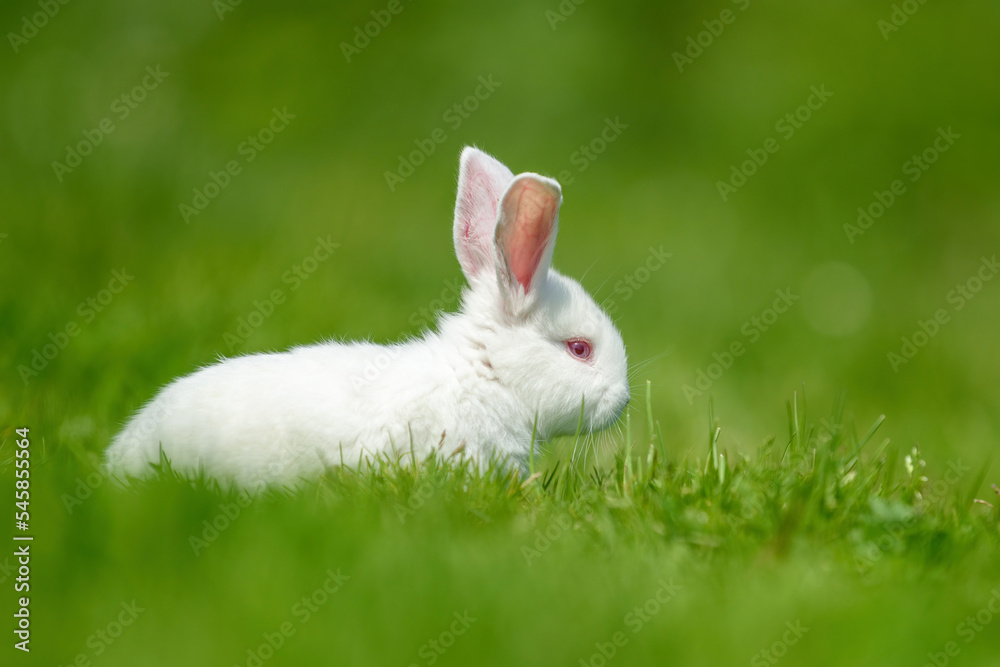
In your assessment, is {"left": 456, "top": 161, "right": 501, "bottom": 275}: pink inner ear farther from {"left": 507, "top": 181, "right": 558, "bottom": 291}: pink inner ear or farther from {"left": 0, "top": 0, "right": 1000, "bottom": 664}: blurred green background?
{"left": 0, "top": 0, "right": 1000, "bottom": 664}: blurred green background

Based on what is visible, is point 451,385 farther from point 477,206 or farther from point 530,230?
point 477,206

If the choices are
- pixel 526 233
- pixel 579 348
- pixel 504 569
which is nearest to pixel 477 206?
pixel 526 233

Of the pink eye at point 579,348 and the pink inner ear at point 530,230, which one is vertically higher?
the pink inner ear at point 530,230

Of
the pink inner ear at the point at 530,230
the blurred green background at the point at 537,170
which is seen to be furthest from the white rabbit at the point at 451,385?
the blurred green background at the point at 537,170

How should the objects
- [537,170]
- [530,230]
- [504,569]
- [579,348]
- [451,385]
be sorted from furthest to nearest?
[537,170] → [579,348] → [530,230] → [451,385] → [504,569]

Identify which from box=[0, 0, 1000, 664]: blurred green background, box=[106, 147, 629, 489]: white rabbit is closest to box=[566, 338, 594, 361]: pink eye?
box=[106, 147, 629, 489]: white rabbit

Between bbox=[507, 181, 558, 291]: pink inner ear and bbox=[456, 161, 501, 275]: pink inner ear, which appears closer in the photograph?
bbox=[507, 181, 558, 291]: pink inner ear

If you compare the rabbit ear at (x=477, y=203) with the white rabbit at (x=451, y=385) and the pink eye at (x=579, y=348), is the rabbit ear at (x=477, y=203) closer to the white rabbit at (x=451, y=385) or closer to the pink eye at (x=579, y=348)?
the white rabbit at (x=451, y=385)
